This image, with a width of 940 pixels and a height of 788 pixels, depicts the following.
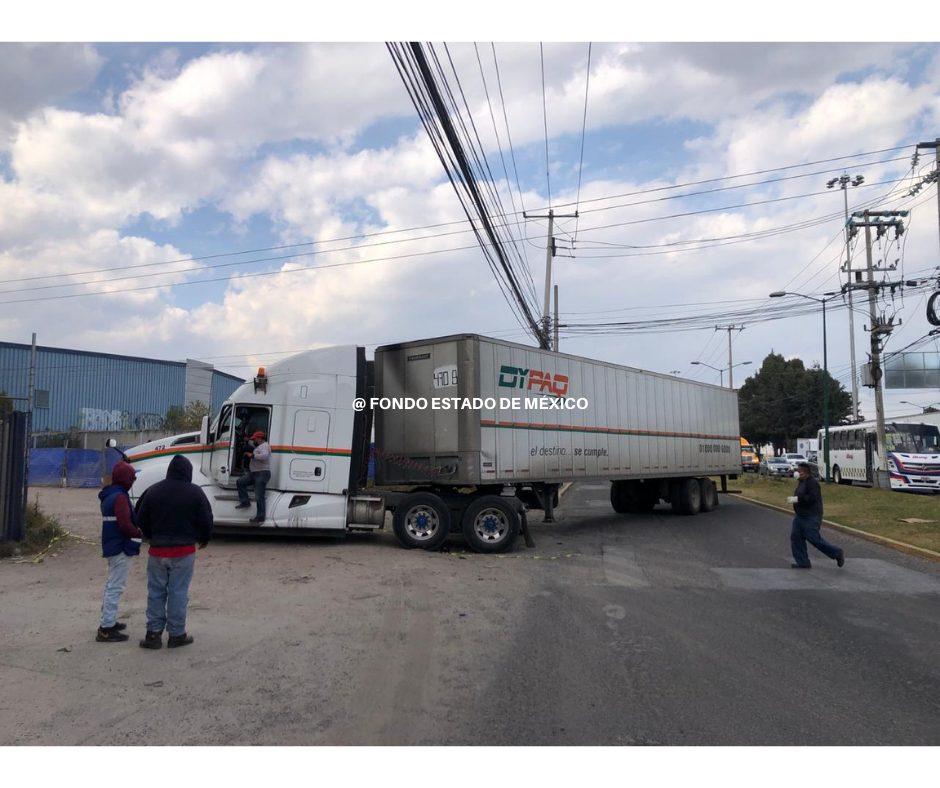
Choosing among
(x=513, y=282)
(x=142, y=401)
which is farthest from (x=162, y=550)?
(x=142, y=401)

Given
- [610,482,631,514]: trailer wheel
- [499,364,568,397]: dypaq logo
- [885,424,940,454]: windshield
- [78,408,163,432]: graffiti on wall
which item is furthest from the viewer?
[78,408,163,432]: graffiti on wall

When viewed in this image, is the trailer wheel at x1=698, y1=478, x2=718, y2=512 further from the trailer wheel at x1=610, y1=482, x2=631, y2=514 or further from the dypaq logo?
the dypaq logo

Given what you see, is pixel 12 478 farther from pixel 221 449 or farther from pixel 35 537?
pixel 221 449

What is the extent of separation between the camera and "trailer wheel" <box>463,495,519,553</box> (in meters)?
11.9

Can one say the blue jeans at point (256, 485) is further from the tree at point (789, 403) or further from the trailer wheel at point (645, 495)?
the tree at point (789, 403)

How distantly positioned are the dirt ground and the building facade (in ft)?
138

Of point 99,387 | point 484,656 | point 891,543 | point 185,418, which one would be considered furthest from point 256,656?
point 99,387

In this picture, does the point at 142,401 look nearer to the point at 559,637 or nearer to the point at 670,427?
the point at 670,427

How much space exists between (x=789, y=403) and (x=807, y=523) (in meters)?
59.9

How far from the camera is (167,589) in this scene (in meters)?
6.04

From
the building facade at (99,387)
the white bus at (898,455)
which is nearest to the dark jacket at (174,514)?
the white bus at (898,455)

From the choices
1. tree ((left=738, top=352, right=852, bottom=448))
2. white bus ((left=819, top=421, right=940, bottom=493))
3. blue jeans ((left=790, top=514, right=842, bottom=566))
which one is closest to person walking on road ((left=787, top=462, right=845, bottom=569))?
blue jeans ((left=790, top=514, right=842, bottom=566))

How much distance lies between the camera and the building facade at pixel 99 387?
4747cm

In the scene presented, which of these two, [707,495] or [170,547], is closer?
[170,547]
